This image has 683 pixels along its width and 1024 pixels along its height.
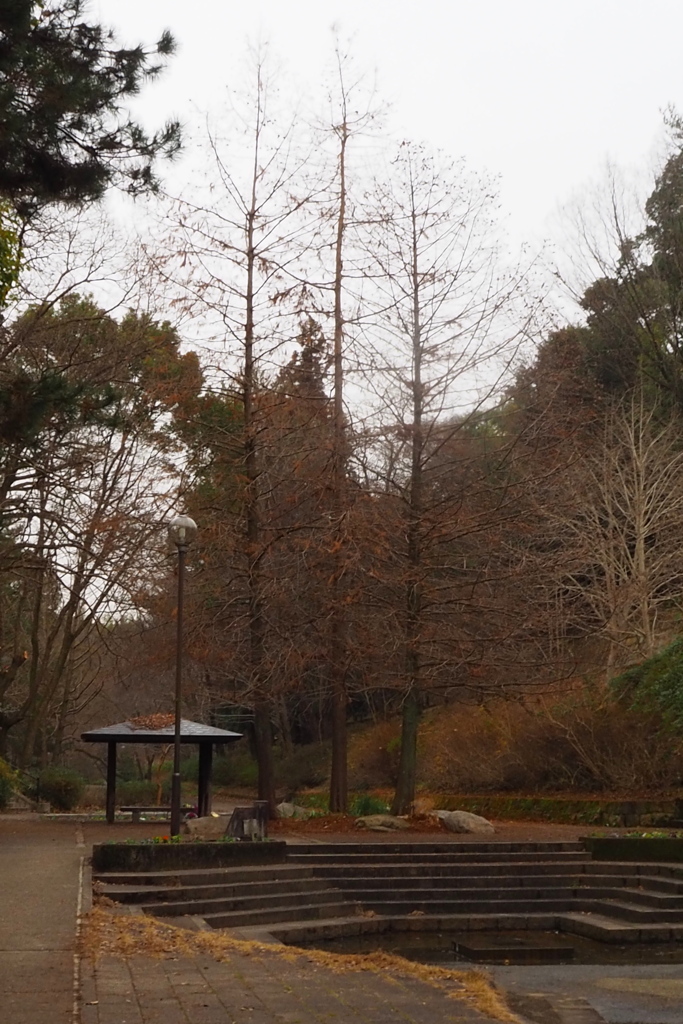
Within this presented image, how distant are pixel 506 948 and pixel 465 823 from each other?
23.1ft

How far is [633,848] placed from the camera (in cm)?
1647

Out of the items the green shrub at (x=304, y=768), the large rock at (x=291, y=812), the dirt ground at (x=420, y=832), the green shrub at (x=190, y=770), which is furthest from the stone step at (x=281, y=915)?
the green shrub at (x=190, y=770)

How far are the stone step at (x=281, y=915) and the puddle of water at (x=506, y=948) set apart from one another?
77 centimetres

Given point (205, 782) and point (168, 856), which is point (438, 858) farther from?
point (205, 782)

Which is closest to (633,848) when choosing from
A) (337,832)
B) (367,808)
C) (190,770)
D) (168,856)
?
(337,832)

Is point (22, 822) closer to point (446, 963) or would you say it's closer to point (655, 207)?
point (446, 963)

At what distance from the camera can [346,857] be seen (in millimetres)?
16172

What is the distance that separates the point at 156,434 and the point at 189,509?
210cm

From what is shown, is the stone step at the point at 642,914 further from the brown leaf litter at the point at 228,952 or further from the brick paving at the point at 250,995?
the brick paving at the point at 250,995

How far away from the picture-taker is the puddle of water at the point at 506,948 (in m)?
11.6

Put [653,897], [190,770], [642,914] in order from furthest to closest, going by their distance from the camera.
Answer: [190,770]
[653,897]
[642,914]

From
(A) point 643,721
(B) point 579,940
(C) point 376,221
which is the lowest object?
(B) point 579,940

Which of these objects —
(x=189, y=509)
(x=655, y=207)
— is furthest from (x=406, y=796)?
(x=655, y=207)

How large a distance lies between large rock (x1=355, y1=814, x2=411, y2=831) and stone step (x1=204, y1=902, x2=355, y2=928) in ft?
18.6
